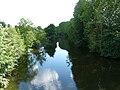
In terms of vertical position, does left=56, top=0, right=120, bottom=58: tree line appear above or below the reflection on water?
above

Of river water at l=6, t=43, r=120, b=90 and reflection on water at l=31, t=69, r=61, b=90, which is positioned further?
reflection on water at l=31, t=69, r=61, b=90

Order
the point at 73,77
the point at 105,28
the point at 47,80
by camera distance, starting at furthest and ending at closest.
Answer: the point at 105,28
the point at 47,80
the point at 73,77

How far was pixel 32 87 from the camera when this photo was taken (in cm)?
4559

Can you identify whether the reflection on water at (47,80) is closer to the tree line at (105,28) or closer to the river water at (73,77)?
the river water at (73,77)

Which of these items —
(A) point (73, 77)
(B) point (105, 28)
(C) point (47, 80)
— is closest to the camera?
(A) point (73, 77)

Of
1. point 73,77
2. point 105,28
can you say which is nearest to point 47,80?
point 73,77

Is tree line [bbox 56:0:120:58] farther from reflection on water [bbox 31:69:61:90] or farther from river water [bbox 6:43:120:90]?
reflection on water [bbox 31:69:61:90]

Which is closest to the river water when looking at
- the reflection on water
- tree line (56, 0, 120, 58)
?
the reflection on water

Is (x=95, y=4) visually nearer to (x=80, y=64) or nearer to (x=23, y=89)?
(x=80, y=64)

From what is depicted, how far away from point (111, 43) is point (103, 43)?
3272 mm

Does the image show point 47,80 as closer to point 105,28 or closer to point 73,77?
point 73,77

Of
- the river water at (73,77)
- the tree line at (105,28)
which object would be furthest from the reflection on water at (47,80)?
the tree line at (105,28)

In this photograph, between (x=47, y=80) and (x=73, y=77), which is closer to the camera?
(x=73, y=77)

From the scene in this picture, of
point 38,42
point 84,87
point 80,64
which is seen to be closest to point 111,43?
point 80,64
